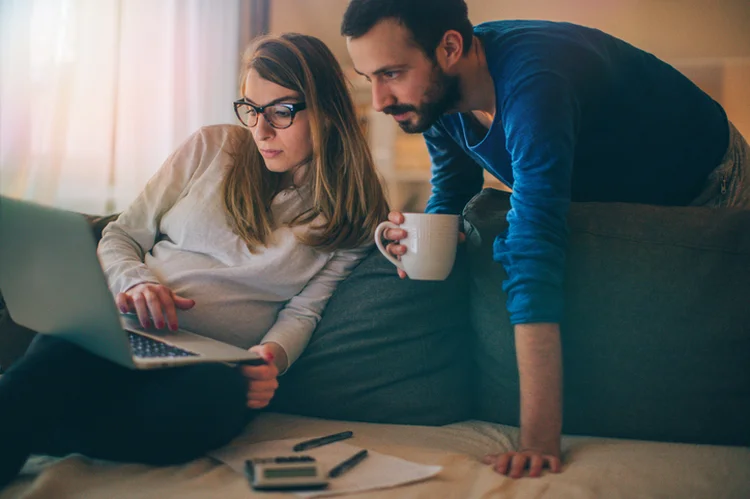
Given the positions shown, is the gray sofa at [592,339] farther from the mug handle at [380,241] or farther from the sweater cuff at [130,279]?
the sweater cuff at [130,279]

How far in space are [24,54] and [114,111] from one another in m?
0.47

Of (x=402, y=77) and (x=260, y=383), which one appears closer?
(x=260, y=383)

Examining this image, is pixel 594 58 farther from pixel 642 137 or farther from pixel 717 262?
pixel 717 262

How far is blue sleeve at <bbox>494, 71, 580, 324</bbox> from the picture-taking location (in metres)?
1.03

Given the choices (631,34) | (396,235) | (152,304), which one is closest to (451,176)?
(396,235)

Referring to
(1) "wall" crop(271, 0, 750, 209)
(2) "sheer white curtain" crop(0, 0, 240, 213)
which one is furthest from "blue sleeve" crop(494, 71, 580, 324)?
(1) "wall" crop(271, 0, 750, 209)

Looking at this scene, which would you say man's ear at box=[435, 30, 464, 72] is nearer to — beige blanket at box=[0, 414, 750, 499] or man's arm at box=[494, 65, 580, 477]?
man's arm at box=[494, 65, 580, 477]

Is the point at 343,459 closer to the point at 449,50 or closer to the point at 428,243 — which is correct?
the point at 428,243

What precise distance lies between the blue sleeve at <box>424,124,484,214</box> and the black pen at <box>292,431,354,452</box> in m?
0.70

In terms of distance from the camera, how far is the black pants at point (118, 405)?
942mm

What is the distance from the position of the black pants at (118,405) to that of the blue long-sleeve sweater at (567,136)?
482 mm

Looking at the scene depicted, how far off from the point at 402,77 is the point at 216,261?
511 mm

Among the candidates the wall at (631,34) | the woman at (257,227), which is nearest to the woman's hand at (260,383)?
the woman at (257,227)

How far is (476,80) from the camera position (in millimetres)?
1350
